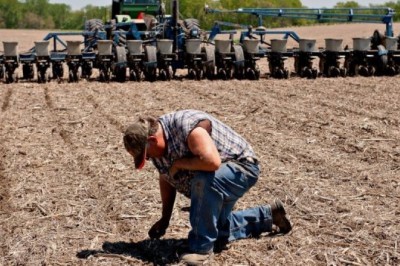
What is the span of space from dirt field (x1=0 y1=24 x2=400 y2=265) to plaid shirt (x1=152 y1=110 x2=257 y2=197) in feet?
2.11

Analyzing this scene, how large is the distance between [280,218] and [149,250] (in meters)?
1.02

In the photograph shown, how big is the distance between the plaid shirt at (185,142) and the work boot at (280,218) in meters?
0.59

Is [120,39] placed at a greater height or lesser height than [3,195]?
greater

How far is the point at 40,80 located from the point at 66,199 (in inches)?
409

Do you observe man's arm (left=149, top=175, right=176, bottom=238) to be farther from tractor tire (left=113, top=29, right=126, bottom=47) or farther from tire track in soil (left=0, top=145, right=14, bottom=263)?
tractor tire (left=113, top=29, right=126, bottom=47)

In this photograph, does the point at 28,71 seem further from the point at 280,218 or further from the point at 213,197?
the point at 213,197

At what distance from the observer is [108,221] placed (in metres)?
5.93

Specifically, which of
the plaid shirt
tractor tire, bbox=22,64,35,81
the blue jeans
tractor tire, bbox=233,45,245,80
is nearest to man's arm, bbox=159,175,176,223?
the plaid shirt

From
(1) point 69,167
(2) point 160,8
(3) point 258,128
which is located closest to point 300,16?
(2) point 160,8

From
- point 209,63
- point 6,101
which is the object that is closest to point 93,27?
point 209,63

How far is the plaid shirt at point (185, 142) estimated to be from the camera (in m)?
4.77

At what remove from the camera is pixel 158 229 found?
5.34m

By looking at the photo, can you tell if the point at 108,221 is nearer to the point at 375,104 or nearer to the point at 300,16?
the point at 375,104

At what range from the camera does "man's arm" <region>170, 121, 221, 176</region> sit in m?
4.64
